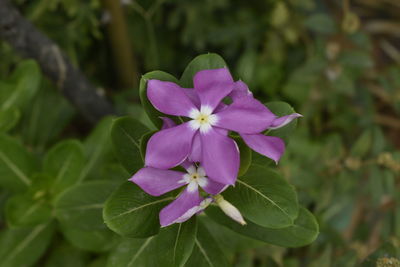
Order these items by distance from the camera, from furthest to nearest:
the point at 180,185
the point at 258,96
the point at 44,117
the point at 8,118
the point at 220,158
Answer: the point at 258,96 < the point at 44,117 < the point at 8,118 < the point at 180,185 < the point at 220,158

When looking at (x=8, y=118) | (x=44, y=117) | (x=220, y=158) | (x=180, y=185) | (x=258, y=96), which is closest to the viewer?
(x=220, y=158)

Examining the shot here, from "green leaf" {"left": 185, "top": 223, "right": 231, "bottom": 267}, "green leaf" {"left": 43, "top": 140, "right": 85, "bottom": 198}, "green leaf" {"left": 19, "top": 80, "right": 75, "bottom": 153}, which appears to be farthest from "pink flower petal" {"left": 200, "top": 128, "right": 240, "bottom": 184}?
"green leaf" {"left": 19, "top": 80, "right": 75, "bottom": 153}

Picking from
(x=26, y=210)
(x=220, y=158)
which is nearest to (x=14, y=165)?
(x=26, y=210)

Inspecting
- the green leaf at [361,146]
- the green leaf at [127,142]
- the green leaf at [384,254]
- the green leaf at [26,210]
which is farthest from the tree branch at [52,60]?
the green leaf at [384,254]

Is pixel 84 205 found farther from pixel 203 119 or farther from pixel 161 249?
pixel 203 119

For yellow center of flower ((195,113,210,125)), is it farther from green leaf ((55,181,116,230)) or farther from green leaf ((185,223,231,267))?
green leaf ((55,181,116,230))

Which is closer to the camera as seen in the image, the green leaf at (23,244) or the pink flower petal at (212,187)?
the pink flower petal at (212,187)

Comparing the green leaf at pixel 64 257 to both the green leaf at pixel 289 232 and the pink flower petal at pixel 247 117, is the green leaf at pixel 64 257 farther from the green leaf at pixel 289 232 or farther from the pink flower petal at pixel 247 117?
the pink flower petal at pixel 247 117
